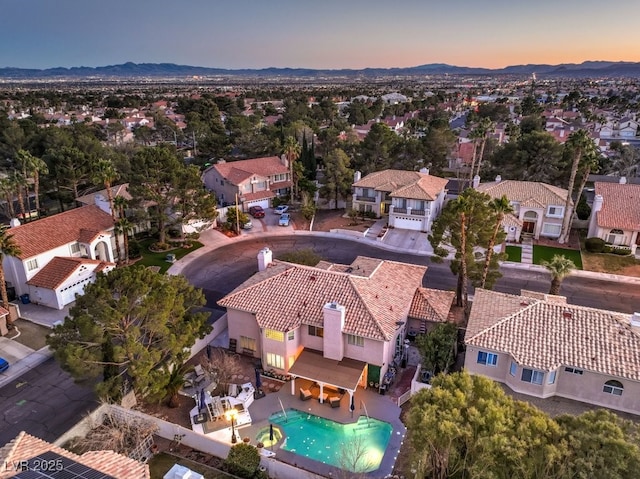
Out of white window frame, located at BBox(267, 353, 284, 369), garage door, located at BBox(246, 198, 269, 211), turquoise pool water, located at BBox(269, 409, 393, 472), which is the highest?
garage door, located at BBox(246, 198, 269, 211)

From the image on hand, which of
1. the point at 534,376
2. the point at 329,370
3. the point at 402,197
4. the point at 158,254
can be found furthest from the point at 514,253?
the point at 158,254

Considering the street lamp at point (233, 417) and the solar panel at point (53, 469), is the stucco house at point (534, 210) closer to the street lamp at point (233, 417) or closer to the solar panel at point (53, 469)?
the street lamp at point (233, 417)

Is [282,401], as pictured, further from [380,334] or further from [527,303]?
[527,303]

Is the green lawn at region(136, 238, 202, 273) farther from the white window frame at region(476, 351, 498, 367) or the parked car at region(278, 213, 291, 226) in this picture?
the white window frame at region(476, 351, 498, 367)

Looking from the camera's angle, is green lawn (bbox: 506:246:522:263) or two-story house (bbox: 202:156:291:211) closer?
green lawn (bbox: 506:246:522:263)

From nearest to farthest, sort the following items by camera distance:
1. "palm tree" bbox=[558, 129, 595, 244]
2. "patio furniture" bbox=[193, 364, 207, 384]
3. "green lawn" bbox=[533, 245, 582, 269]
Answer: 1. "patio furniture" bbox=[193, 364, 207, 384]
2. "palm tree" bbox=[558, 129, 595, 244]
3. "green lawn" bbox=[533, 245, 582, 269]

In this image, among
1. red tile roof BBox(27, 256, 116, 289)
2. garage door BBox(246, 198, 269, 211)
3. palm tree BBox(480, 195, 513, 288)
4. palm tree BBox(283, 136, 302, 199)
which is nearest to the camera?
palm tree BBox(480, 195, 513, 288)

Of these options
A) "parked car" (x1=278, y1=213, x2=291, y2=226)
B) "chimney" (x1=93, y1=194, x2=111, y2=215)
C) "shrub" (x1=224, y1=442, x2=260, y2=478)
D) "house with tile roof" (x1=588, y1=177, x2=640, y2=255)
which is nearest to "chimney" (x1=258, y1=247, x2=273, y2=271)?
"shrub" (x1=224, y1=442, x2=260, y2=478)

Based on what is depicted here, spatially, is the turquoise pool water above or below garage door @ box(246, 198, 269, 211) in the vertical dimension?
below
